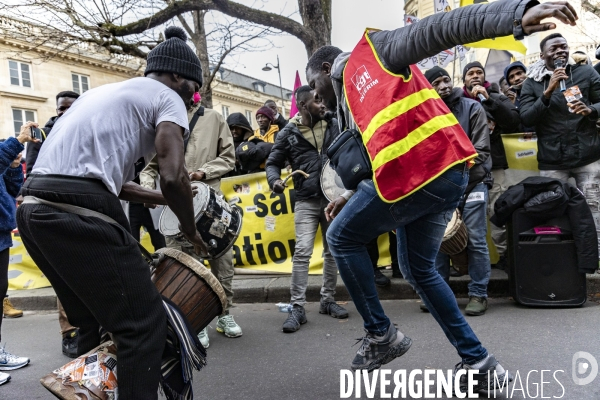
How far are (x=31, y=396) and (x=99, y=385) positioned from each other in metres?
1.56

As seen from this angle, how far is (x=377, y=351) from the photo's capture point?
2766mm

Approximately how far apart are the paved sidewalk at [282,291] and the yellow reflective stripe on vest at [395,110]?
2.89 metres

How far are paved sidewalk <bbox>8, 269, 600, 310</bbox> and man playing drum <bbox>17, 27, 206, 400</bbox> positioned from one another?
3.25m

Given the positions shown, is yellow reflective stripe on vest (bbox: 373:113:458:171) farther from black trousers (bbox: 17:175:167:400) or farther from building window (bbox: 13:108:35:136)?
building window (bbox: 13:108:35:136)

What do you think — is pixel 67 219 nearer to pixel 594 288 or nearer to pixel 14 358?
pixel 14 358

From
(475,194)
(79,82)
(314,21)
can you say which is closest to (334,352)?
A: (475,194)

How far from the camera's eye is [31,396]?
3.11m

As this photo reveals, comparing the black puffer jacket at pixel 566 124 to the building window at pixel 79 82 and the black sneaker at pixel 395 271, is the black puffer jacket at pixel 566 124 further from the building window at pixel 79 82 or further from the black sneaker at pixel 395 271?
the building window at pixel 79 82

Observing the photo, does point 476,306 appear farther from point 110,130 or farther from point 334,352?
point 110,130

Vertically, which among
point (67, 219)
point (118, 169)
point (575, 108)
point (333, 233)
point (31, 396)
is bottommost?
point (31, 396)

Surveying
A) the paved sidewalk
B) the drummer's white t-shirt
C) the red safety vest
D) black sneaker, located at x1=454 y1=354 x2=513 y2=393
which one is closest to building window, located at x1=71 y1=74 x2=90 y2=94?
the paved sidewalk

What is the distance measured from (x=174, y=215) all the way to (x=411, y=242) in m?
1.65

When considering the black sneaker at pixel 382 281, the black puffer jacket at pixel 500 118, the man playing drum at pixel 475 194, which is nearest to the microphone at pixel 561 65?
the black puffer jacket at pixel 500 118

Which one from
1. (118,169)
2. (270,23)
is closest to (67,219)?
(118,169)
